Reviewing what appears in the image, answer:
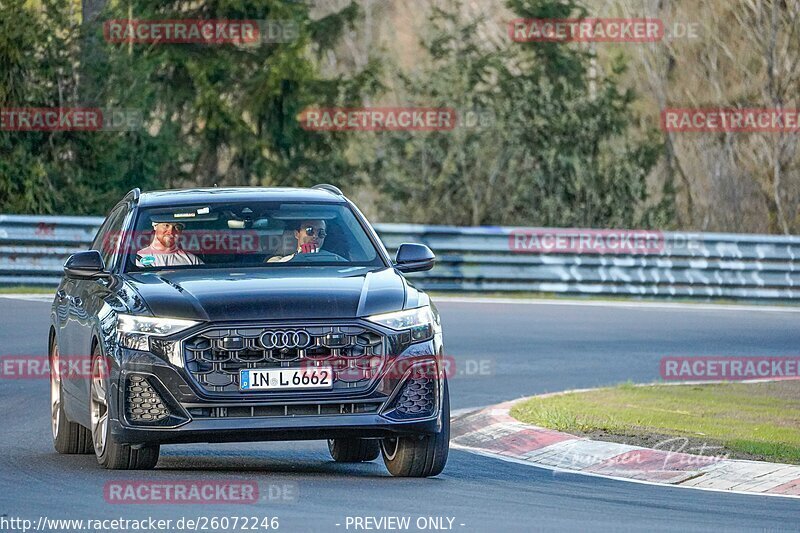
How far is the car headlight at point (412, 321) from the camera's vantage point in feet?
31.6

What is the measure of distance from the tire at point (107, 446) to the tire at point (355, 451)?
5.16ft

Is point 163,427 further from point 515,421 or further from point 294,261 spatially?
point 515,421

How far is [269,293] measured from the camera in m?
9.63

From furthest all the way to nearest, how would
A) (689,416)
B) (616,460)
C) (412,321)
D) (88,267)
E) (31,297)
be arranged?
(31,297)
(689,416)
(616,460)
(88,267)
(412,321)

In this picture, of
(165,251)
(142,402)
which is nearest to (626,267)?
(165,251)

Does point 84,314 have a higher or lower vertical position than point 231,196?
lower

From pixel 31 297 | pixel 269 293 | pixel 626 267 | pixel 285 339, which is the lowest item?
pixel 31 297

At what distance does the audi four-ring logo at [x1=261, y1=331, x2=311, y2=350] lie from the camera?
9391 millimetres

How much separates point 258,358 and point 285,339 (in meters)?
0.18

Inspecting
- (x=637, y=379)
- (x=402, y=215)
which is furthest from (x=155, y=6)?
(x=637, y=379)

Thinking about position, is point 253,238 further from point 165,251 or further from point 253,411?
point 253,411

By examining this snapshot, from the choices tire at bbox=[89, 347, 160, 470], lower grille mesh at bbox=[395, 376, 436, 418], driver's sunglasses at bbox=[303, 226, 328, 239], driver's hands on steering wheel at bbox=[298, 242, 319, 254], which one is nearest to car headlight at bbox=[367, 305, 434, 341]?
lower grille mesh at bbox=[395, 376, 436, 418]

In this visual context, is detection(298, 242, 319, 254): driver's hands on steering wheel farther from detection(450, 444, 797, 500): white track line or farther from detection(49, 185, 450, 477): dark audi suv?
detection(450, 444, 797, 500): white track line

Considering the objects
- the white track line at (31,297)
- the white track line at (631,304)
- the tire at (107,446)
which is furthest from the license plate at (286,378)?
the white track line at (631,304)
